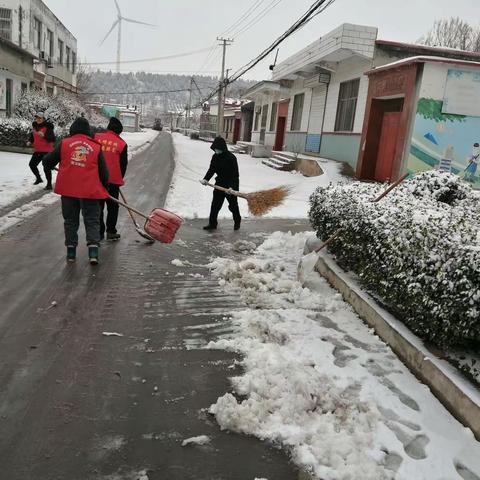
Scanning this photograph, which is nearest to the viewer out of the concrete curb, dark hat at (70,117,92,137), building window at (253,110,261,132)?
the concrete curb

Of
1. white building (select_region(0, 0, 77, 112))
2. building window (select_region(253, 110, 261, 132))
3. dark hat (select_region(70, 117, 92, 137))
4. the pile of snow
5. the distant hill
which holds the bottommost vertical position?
the pile of snow

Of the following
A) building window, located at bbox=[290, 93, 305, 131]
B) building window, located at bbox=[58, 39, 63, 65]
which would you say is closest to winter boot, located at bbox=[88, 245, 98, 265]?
building window, located at bbox=[290, 93, 305, 131]

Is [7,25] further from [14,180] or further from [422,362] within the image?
[422,362]

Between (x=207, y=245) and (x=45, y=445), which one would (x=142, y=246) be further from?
(x=45, y=445)

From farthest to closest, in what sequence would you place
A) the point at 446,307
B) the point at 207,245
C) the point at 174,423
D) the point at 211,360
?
the point at 207,245
the point at 211,360
the point at 446,307
the point at 174,423

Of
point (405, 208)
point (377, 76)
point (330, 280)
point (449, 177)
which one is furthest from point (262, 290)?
point (377, 76)

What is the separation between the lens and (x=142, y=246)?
7.21 m

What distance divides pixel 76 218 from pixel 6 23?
3018 cm

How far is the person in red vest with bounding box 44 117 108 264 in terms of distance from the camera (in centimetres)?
585

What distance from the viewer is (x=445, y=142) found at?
13.2 meters

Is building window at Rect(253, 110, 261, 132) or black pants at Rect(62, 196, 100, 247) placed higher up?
building window at Rect(253, 110, 261, 132)

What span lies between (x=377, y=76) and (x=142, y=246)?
35.4ft

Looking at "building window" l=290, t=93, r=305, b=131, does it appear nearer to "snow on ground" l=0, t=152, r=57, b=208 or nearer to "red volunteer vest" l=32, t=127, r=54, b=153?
"snow on ground" l=0, t=152, r=57, b=208

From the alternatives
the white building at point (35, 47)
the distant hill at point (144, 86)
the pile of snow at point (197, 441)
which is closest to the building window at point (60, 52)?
the white building at point (35, 47)
